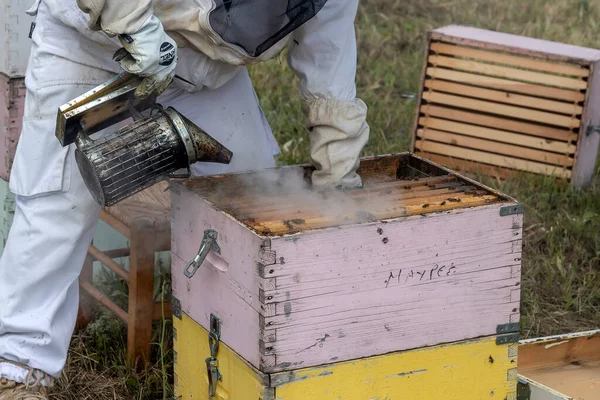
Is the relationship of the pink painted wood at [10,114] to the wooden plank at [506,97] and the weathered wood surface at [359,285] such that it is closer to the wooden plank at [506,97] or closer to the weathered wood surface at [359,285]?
the weathered wood surface at [359,285]

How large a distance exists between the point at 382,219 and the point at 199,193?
45cm

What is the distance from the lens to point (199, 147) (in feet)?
7.39

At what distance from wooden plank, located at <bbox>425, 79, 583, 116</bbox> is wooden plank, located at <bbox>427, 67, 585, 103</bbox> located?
20mm

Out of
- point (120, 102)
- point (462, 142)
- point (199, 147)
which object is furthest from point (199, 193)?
point (462, 142)

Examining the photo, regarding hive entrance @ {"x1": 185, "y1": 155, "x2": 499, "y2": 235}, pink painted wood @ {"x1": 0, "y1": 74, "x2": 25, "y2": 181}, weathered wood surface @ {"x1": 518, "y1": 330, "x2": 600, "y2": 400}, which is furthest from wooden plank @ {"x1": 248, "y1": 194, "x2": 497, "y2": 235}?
pink painted wood @ {"x1": 0, "y1": 74, "x2": 25, "y2": 181}

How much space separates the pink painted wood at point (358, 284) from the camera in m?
1.96

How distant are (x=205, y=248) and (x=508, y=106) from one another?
90.7 inches

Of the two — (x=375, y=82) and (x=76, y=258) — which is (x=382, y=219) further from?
(x=375, y=82)

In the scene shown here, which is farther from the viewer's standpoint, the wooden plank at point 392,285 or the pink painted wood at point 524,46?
the pink painted wood at point 524,46

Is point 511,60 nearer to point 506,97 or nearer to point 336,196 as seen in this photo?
point 506,97

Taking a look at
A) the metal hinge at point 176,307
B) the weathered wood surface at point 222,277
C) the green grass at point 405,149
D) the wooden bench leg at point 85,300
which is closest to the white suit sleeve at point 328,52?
the weathered wood surface at point 222,277

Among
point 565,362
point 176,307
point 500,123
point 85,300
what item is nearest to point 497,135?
point 500,123

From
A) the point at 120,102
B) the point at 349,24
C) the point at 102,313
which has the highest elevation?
the point at 349,24

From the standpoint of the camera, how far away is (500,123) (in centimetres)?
412
